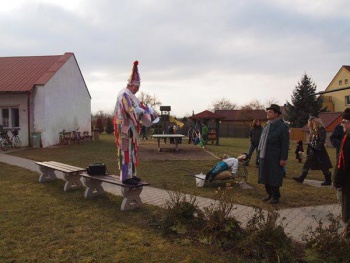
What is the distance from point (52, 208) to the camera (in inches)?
238

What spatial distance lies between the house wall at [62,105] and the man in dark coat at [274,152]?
15451mm

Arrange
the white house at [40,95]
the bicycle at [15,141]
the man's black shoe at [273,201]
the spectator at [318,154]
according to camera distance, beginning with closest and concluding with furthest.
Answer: the man's black shoe at [273,201]
the spectator at [318,154]
the bicycle at [15,141]
the white house at [40,95]

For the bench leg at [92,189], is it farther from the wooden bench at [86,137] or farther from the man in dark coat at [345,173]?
the wooden bench at [86,137]

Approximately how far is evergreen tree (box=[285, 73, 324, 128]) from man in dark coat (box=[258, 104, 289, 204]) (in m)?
31.8

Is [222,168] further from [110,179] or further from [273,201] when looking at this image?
[110,179]

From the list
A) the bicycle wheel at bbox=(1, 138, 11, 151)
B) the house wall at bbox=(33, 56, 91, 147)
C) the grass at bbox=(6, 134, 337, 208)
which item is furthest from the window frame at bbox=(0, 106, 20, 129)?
the grass at bbox=(6, 134, 337, 208)

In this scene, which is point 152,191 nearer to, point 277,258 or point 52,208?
point 52,208

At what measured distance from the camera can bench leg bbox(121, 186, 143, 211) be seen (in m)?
5.88

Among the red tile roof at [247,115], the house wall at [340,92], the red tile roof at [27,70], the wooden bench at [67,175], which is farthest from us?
the red tile roof at [247,115]

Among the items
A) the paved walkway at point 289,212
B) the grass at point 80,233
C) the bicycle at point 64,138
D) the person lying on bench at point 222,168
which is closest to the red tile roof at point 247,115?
the bicycle at point 64,138

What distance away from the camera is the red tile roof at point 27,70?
62.2 feet

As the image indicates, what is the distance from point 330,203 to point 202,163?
634cm

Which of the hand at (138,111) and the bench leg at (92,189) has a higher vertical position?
the hand at (138,111)

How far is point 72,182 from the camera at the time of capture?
25.0ft
